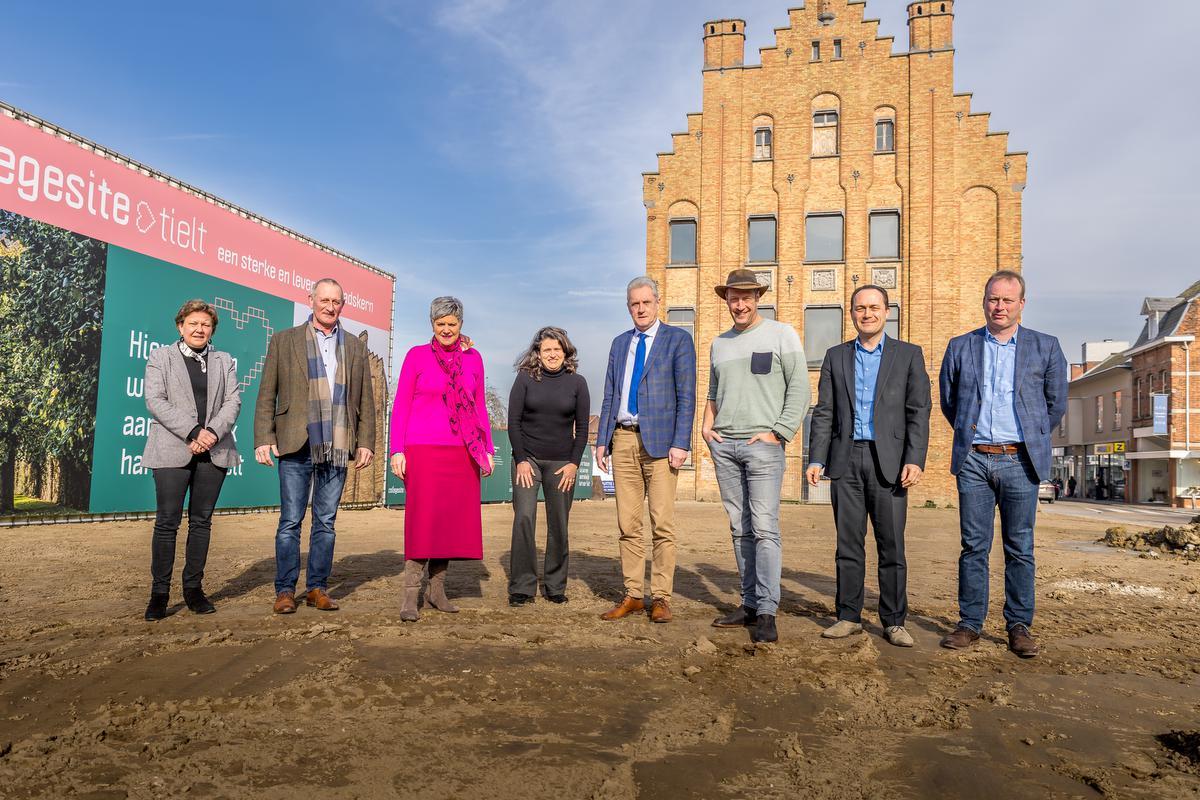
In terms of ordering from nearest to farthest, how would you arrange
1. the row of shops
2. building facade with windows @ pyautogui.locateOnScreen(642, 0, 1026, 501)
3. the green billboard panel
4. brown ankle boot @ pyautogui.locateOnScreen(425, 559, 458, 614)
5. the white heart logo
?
brown ankle boot @ pyautogui.locateOnScreen(425, 559, 458, 614)
the green billboard panel
the white heart logo
building facade with windows @ pyautogui.locateOnScreen(642, 0, 1026, 501)
the row of shops

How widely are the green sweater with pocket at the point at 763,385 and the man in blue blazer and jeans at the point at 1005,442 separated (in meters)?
0.93

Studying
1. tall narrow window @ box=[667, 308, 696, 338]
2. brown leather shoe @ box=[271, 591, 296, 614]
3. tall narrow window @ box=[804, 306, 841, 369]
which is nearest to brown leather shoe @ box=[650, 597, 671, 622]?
brown leather shoe @ box=[271, 591, 296, 614]

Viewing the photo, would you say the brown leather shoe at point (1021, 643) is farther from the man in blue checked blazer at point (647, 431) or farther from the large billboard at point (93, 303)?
the large billboard at point (93, 303)

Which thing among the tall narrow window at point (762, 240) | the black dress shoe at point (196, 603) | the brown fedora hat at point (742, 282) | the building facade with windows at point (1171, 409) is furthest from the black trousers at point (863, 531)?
the building facade with windows at point (1171, 409)

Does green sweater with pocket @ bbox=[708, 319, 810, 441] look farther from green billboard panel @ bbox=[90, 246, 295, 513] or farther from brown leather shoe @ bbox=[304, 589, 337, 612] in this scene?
green billboard panel @ bbox=[90, 246, 295, 513]

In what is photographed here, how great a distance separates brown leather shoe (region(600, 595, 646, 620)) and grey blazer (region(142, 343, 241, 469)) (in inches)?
97.0

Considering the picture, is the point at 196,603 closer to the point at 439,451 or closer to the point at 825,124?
the point at 439,451

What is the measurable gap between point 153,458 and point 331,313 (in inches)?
53.2

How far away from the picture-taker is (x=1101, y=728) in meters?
2.92

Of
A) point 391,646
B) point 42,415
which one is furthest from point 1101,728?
point 42,415

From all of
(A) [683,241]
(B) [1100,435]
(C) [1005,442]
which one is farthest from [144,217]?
(B) [1100,435]

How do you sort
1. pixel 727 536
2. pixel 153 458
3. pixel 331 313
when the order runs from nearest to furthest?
pixel 153 458 < pixel 331 313 < pixel 727 536

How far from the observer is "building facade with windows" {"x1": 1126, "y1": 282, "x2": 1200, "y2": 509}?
3534 centimetres

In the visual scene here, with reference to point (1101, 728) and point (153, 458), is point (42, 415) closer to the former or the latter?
point (153, 458)
